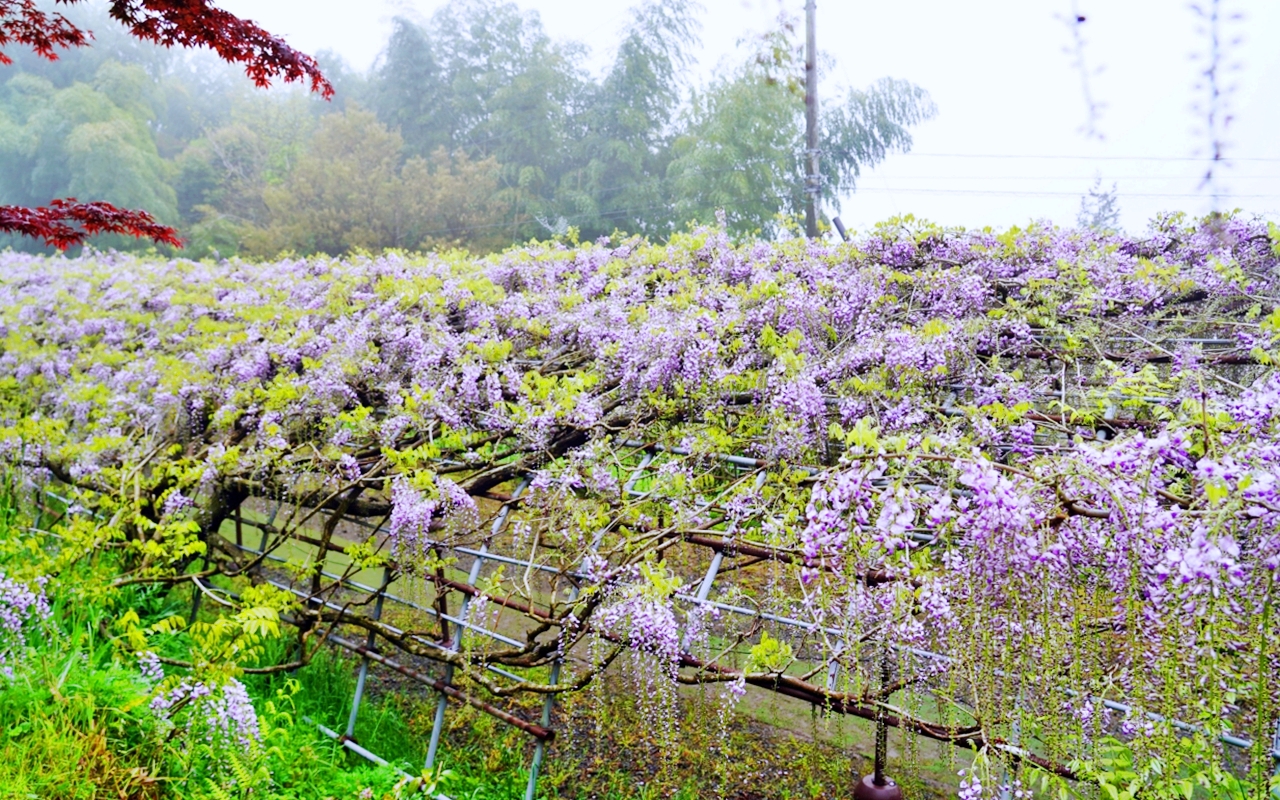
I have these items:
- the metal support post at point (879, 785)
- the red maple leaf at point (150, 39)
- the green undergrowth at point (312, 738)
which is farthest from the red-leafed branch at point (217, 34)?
the metal support post at point (879, 785)

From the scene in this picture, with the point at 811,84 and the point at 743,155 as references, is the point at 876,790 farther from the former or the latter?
the point at 743,155

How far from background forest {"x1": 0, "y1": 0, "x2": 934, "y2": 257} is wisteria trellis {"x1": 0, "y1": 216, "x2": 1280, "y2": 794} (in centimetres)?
1317

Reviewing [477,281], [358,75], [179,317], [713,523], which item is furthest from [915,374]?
[358,75]

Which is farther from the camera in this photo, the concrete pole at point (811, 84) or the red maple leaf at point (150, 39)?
the concrete pole at point (811, 84)

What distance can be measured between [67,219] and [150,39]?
130 cm

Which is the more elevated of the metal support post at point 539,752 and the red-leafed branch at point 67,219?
the red-leafed branch at point 67,219

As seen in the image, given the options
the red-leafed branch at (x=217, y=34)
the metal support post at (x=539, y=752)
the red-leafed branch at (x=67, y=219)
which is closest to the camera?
the metal support post at (x=539, y=752)

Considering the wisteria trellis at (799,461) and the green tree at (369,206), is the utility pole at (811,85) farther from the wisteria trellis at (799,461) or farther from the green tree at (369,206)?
the green tree at (369,206)

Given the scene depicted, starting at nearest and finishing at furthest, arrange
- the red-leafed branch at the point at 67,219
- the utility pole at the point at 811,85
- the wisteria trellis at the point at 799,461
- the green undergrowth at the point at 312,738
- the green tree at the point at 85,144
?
the wisteria trellis at the point at 799,461, the green undergrowth at the point at 312,738, the red-leafed branch at the point at 67,219, the utility pole at the point at 811,85, the green tree at the point at 85,144

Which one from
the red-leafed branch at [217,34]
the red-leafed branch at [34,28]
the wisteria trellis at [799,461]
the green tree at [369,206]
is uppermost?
the green tree at [369,206]

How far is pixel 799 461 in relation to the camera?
2.51 metres

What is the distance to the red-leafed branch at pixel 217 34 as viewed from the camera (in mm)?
3389

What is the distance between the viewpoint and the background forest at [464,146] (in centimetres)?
1894

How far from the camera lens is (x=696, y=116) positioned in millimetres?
20406
